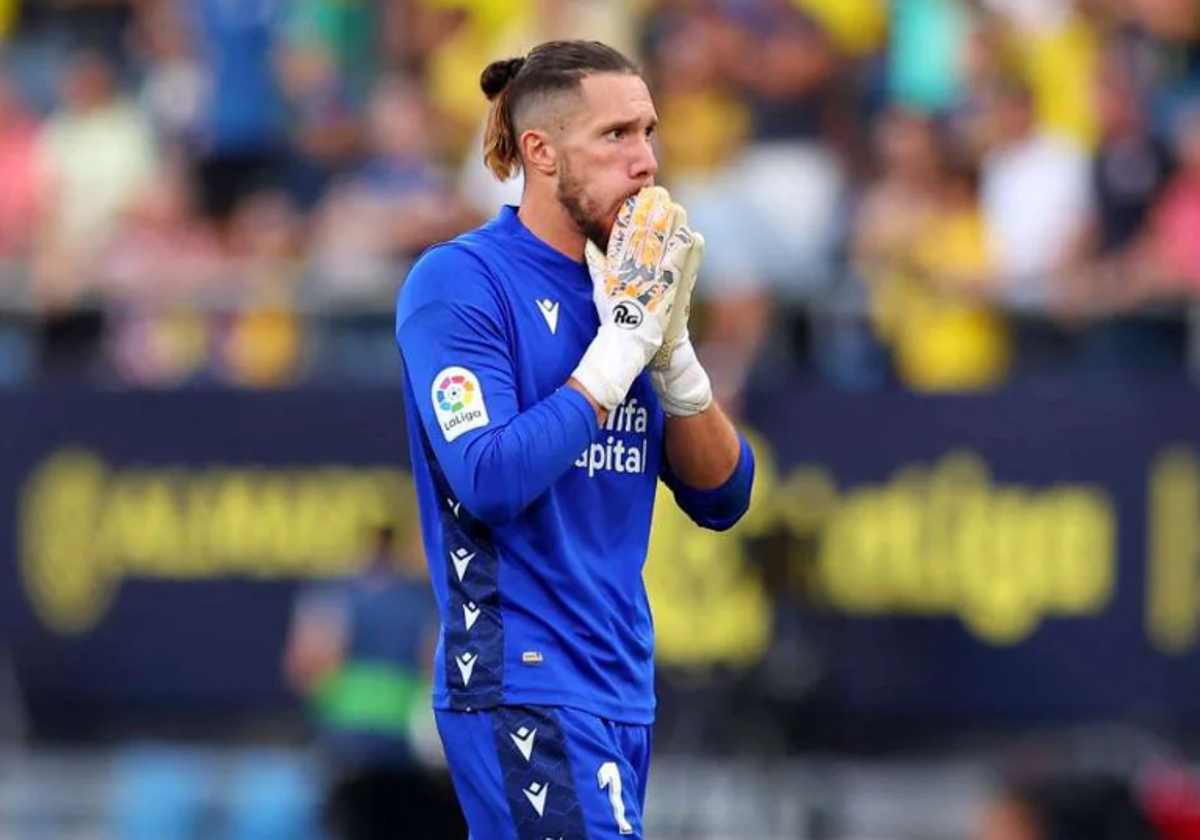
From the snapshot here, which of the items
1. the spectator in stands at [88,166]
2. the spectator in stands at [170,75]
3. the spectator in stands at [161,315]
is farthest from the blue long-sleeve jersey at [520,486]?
the spectator in stands at [170,75]

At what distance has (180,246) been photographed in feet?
48.1

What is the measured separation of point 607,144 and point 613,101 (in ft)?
0.29

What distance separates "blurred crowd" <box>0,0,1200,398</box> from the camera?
12938 mm

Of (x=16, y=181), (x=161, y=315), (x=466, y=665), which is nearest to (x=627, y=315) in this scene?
Answer: (x=466, y=665)

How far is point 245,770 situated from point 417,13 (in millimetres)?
4634

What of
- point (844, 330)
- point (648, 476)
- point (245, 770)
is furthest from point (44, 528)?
point (648, 476)

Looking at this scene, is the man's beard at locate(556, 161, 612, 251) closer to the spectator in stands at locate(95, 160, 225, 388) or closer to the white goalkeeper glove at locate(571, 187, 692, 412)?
the white goalkeeper glove at locate(571, 187, 692, 412)

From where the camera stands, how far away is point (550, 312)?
5551 mm

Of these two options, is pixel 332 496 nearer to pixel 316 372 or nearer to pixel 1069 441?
pixel 316 372

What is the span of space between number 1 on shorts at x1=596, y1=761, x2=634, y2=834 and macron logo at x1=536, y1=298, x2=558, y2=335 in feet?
2.90

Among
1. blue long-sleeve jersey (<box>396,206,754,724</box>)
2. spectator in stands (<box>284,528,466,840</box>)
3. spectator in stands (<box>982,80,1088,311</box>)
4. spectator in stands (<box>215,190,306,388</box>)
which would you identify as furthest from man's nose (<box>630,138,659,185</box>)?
spectator in stands (<box>215,190,306,388</box>)

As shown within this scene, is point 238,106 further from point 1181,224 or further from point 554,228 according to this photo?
point 554,228

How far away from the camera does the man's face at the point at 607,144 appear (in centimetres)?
548

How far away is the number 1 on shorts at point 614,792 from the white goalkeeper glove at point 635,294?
2.38 ft
